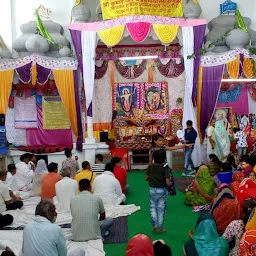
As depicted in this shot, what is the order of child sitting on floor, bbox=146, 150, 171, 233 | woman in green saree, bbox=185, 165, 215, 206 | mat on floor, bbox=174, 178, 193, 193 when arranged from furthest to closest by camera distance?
1. mat on floor, bbox=174, 178, 193, 193
2. woman in green saree, bbox=185, 165, 215, 206
3. child sitting on floor, bbox=146, 150, 171, 233

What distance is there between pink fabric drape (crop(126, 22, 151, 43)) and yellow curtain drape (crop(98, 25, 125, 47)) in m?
0.20

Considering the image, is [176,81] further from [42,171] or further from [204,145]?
[42,171]

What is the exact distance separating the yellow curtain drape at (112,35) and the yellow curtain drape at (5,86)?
2445 mm

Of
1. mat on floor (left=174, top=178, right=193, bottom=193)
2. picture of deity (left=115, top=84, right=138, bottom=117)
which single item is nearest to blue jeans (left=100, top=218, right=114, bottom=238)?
mat on floor (left=174, top=178, right=193, bottom=193)

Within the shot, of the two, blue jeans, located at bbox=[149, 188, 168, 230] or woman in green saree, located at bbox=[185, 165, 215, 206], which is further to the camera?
woman in green saree, located at bbox=[185, 165, 215, 206]

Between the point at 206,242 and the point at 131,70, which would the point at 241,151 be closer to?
the point at 131,70

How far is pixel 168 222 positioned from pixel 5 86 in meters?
6.23

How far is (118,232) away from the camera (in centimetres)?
610

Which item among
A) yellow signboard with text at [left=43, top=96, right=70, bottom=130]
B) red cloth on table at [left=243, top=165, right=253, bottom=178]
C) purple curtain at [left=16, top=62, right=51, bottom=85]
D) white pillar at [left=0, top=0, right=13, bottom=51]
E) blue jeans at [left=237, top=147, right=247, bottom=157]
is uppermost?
white pillar at [left=0, top=0, right=13, bottom=51]

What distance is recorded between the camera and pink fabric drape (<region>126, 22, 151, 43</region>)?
10.4 metres

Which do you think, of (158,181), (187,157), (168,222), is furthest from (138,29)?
(158,181)

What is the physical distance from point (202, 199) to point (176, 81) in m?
5.42

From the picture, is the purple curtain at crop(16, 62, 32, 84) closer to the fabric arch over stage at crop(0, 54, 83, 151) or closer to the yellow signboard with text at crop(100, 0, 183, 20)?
the fabric arch over stage at crop(0, 54, 83, 151)

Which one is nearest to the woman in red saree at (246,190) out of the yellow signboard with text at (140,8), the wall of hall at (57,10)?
the yellow signboard with text at (140,8)
